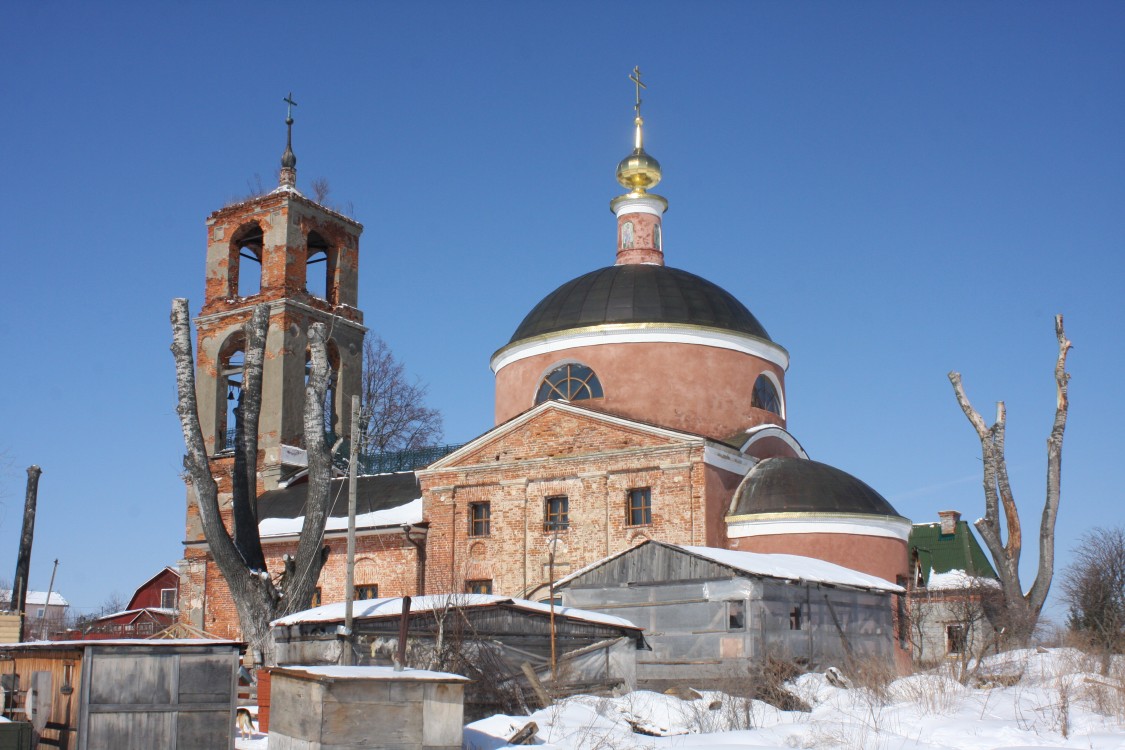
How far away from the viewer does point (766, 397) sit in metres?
25.7

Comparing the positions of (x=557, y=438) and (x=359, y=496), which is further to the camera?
(x=359, y=496)

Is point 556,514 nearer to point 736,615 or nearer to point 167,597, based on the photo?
point 736,615

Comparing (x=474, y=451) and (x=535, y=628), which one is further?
(x=474, y=451)

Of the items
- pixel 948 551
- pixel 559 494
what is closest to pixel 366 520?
pixel 559 494

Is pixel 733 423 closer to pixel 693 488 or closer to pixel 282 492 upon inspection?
pixel 693 488

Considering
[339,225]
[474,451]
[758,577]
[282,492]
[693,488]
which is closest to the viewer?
[758,577]

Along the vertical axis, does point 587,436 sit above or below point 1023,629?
above

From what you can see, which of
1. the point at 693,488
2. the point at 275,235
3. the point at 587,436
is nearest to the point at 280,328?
the point at 275,235

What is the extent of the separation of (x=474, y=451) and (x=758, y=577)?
7921mm

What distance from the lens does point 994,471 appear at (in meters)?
24.4

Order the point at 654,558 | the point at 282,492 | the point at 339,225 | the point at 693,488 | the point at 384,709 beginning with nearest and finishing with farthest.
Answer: the point at 384,709 < the point at 654,558 < the point at 693,488 < the point at 282,492 < the point at 339,225

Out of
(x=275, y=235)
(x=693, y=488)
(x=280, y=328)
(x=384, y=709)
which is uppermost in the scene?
(x=275, y=235)

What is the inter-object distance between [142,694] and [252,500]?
6.97m

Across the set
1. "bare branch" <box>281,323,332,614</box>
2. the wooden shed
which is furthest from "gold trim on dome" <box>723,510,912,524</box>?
the wooden shed
